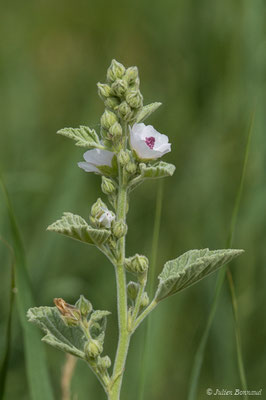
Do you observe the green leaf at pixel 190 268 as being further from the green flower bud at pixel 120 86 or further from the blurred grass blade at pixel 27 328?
the blurred grass blade at pixel 27 328

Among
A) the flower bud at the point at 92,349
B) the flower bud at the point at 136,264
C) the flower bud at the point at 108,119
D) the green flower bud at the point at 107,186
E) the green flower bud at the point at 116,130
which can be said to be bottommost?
the flower bud at the point at 92,349

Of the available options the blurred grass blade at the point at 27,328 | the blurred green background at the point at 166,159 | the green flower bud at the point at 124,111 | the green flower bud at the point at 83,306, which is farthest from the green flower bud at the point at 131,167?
the blurred green background at the point at 166,159

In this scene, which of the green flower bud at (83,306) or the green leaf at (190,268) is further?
the green flower bud at (83,306)

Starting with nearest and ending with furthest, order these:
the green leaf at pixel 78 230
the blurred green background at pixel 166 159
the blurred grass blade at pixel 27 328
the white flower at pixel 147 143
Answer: the green leaf at pixel 78 230, the white flower at pixel 147 143, the blurred grass blade at pixel 27 328, the blurred green background at pixel 166 159

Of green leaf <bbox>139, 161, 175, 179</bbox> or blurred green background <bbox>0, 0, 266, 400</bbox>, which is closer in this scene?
green leaf <bbox>139, 161, 175, 179</bbox>

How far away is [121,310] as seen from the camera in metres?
1.54

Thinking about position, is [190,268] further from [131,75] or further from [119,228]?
[131,75]

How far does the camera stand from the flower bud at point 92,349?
4.98 ft

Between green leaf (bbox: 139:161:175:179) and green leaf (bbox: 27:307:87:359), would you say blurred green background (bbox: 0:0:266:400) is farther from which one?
green leaf (bbox: 139:161:175:179)

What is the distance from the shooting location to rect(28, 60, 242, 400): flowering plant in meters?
1.52

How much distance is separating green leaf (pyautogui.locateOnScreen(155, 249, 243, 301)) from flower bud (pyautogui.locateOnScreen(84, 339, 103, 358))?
176 millimetres

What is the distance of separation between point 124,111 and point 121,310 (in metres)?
0.44

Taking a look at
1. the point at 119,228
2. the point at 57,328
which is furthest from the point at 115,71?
the point at 57,328

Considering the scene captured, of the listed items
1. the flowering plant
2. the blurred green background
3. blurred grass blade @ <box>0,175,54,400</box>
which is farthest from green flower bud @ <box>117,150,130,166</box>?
the blurred green background
